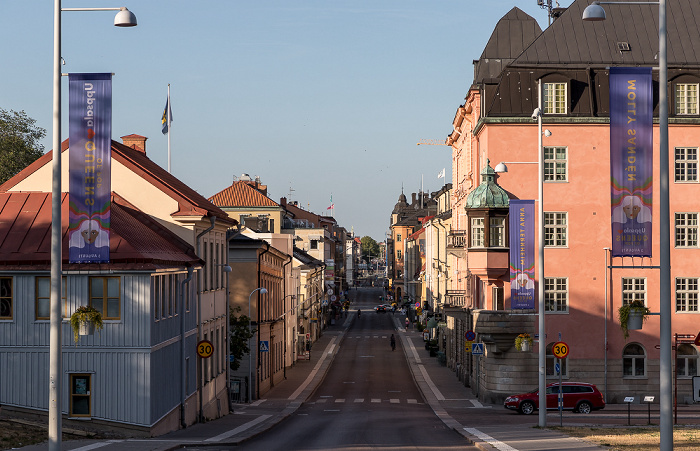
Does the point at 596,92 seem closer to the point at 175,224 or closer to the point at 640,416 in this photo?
the point at 640,416

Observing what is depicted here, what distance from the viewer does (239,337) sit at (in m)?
51.5

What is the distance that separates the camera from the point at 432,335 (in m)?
96.5

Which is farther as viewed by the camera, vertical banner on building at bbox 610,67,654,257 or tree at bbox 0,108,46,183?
tree at bbox 0,108,46,183

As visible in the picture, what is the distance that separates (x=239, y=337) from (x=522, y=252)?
700 inches

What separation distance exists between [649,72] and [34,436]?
17375 millimetres

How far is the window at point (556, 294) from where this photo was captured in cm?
4938

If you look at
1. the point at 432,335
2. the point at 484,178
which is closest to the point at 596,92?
the point at 484,178

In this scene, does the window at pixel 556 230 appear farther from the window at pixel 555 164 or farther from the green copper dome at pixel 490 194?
the green copper dome at pixel 490 194

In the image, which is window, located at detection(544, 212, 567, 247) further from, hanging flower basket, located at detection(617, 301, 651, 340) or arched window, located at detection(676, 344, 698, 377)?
hanging flower basket, located at detection(617, 301, 651, 340)

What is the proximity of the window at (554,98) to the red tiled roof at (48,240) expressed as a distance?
22.5 m

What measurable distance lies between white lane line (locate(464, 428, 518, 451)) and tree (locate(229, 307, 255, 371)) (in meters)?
19.6

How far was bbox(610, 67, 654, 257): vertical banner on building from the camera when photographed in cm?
2100

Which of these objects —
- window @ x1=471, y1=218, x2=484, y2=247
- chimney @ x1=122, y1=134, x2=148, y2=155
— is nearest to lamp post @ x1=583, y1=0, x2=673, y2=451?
window @ x1=471, y1=218, x2=484, y2=247

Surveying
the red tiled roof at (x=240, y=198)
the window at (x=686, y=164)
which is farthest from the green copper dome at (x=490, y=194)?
the red tiled roof at (x=240, y=198)
